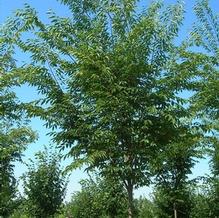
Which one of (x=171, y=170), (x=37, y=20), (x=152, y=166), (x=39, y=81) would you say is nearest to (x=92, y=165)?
(x=152, y=166)

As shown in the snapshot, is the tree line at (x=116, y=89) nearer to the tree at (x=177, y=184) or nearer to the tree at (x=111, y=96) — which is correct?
the tree at (x=111, y=96)

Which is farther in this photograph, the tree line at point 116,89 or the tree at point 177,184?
the tree at point 177,184

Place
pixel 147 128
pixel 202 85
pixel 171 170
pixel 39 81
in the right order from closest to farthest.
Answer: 1. pixel 147 128
2. pixel 39 81
3. pixel 202 85
4. pixel 171 170

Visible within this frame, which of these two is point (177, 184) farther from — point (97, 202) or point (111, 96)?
point (111, 96)

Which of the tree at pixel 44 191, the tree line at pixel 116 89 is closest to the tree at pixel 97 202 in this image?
the tree at pixel 44 191

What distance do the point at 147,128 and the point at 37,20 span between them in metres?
3.46

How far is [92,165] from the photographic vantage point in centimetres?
923

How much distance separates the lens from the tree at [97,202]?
2823cm

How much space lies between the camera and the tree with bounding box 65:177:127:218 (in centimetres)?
2823

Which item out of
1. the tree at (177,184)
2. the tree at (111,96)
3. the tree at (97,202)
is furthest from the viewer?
the tree at (97,202)

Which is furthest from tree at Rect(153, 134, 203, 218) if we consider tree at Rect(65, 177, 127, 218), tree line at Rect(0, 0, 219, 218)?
tree line at Rect(0, 0, 219, 218)

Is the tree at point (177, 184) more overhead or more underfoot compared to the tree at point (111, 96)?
more overhead

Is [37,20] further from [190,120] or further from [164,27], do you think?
[190,120]

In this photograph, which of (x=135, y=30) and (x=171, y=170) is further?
(x=171, y=170)
